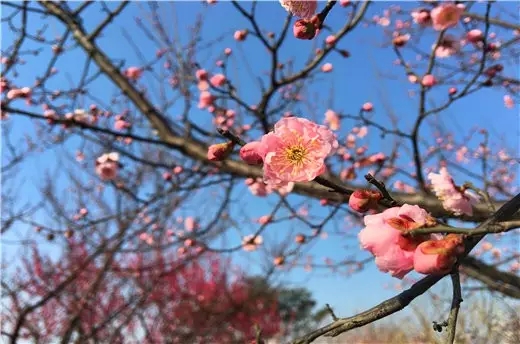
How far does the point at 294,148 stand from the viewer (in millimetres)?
1058

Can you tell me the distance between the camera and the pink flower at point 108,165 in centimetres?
331

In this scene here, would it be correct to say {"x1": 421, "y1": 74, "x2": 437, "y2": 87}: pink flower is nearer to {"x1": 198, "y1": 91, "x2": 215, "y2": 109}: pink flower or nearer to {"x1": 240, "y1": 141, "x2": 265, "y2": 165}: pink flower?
{"x1": 198, "y1": 91, "x2": 215, "y2": 109}: pink flower

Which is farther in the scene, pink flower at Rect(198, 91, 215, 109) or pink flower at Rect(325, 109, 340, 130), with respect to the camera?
pink flower at Rect(325, 109, 340, 130)

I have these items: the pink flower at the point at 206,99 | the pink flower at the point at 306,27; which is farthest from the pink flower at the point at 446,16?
the pink flower at the point at 306,27

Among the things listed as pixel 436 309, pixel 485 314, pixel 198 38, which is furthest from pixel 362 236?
pixel 198 38

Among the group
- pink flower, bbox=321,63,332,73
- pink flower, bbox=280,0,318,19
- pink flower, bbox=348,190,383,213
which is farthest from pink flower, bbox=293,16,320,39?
pink flower, bbox=321,63,332,73

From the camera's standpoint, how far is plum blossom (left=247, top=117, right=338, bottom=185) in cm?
103

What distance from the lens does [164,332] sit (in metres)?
7.05

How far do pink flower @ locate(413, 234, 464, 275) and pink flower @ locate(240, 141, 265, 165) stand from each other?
38 cm

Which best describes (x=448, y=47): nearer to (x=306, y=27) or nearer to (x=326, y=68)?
(x=326, y=68)

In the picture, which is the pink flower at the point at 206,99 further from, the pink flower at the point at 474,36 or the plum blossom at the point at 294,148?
the plum blossom at the point at 294,148

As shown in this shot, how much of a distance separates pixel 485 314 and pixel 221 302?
5402 millimetres

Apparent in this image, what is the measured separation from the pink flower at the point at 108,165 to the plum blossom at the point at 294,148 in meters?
2.45

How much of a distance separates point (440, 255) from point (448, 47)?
2890 mm
